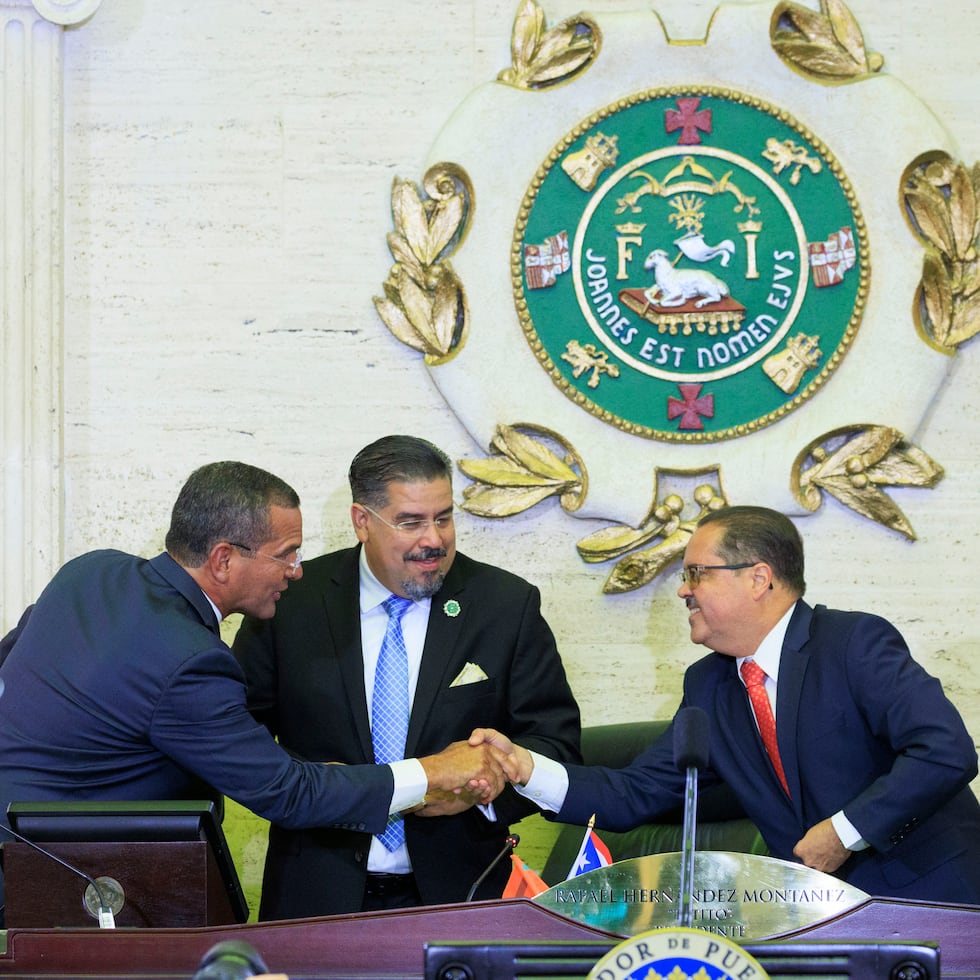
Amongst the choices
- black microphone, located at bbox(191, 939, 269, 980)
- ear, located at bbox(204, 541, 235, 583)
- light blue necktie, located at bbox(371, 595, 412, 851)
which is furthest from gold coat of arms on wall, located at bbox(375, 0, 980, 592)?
black microphone, located at bbox(191, 939, 269, 980)

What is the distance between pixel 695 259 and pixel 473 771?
1.92m

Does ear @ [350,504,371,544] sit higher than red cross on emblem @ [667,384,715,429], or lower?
lower

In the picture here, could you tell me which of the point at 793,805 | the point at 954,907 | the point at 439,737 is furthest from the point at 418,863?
the point at 954,907

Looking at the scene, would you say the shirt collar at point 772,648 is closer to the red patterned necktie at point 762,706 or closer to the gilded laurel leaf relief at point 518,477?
the red patterned necktie at point 762,706

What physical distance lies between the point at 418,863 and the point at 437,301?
1.84 meters

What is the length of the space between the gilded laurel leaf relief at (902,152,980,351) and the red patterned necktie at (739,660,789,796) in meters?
1.56

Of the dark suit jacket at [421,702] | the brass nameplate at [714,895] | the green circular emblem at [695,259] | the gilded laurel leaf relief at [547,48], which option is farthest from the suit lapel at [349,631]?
the gilded laurel leaf relief at [547,48]

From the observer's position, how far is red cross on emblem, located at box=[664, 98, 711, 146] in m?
4.45

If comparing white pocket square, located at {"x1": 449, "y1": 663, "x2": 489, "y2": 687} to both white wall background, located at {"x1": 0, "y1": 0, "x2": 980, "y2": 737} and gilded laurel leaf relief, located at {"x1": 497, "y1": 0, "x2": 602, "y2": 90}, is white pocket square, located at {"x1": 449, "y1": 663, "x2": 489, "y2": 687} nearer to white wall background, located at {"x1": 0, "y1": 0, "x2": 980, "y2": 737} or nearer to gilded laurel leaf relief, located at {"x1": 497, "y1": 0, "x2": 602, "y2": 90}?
white wall background, located at {"x1": 0, "y1": 0, "x2": 980, "y2": 737}

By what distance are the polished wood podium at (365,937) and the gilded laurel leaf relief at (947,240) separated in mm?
2668

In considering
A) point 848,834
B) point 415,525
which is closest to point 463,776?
point 415,525

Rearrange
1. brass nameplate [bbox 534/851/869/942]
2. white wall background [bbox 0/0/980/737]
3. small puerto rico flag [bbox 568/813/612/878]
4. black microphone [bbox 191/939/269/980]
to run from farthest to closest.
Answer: white wall background [bbox 0/0/980/737] < small puerto rico flag [bbox 568/813/612/878] < brass nameplate [bbox 534/851/869/942] < black microphone [bbox 191/939/269/980]

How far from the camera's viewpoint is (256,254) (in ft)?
15.0

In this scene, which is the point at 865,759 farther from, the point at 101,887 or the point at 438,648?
the point at 101,887
